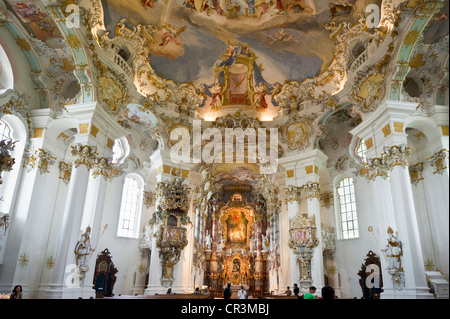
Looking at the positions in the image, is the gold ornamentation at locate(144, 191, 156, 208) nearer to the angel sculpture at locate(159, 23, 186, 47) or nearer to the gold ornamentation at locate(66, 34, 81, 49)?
the angel sculpture at locate(159, 23, 186, 47)

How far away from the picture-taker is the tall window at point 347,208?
58.6ft

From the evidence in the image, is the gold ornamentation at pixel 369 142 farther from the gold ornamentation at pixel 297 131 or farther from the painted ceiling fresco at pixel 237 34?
the painted ceiling fresco at pixel 237 34

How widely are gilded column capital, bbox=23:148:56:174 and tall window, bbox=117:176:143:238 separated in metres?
5.45

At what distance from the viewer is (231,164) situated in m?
23.0

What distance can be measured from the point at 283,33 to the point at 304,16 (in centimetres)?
130

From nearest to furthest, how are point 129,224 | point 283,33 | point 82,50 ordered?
point 82,50, point 283,33, point 129,224

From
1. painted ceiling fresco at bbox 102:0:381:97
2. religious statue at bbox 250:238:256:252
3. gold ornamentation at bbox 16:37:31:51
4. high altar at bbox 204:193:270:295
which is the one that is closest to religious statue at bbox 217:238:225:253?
high altar at bbox 204:193:270:295

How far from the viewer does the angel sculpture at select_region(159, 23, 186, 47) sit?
16344 millimetres

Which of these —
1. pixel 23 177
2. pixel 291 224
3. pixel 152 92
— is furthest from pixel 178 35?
pixel 291 224

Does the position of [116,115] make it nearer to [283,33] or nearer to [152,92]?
[152,92]

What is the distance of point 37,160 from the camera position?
13508 millimetres

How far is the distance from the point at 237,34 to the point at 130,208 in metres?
11.3

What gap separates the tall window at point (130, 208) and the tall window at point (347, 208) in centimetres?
1154

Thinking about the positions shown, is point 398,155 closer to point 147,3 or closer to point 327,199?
point 327,199
